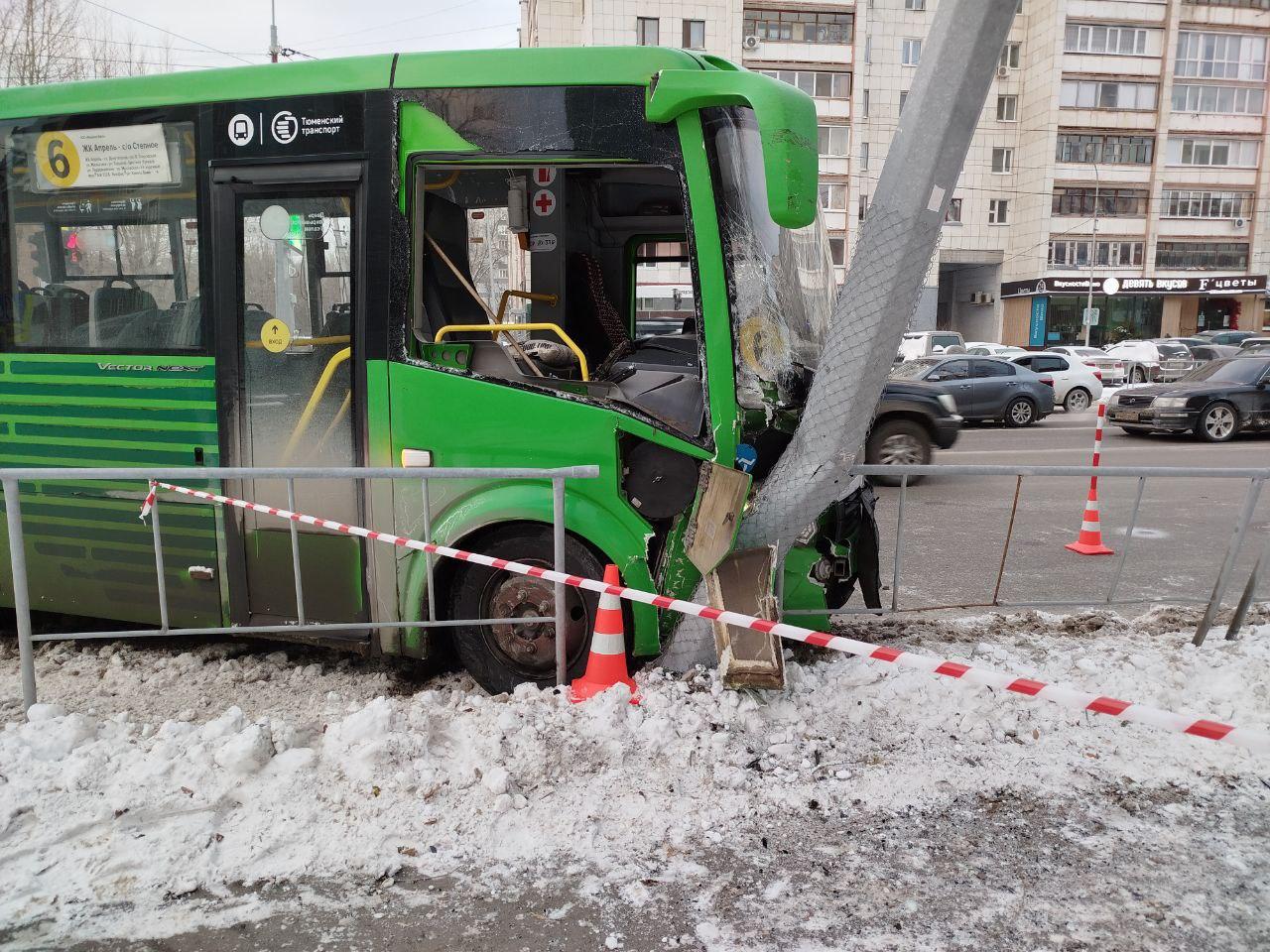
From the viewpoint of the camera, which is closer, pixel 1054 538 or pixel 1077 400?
pixel 1054 538

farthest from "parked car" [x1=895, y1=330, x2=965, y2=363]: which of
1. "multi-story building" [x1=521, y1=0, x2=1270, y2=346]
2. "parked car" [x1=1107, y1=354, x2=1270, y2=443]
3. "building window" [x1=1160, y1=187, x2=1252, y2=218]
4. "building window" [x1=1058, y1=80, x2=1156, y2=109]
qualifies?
"building window" [x1=1160, y1=187, x2=1252, y2=218]

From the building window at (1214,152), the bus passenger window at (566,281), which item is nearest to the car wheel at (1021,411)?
the bus passenger window at (566,281)

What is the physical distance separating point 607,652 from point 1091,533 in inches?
212

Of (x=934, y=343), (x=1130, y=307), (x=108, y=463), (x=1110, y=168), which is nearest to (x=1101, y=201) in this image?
(x=1110, y=168)

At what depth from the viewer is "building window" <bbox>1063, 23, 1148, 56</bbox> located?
155 feet

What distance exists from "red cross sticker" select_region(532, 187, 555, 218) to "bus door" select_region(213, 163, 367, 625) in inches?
51.6

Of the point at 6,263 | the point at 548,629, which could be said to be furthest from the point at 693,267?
the point at 6,263

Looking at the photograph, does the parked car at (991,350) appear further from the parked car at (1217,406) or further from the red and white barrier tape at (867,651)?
the red and white barrier tape at (867,651)

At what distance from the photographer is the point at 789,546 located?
4.28 meters

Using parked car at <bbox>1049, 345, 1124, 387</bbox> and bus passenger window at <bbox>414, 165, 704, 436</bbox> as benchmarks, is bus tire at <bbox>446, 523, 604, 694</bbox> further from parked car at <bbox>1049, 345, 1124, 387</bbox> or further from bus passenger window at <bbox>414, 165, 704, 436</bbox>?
parked car at <bbox>1049, 345, 1124, 387</bbox>

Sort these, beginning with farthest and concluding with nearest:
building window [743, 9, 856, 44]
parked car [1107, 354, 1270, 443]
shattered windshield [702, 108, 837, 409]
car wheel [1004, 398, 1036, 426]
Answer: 1. building window [743, 9, 856, 44]
2. car wheel [1004, 398, 1036, 426]
3. parked car [1107, 354, 1270, 443]
4. shattered windshield [702, 108, 837, 409]

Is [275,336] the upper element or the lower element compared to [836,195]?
lower

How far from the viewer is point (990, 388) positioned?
17.8m

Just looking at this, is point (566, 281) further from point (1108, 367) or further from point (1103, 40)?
point (1103, 40)
